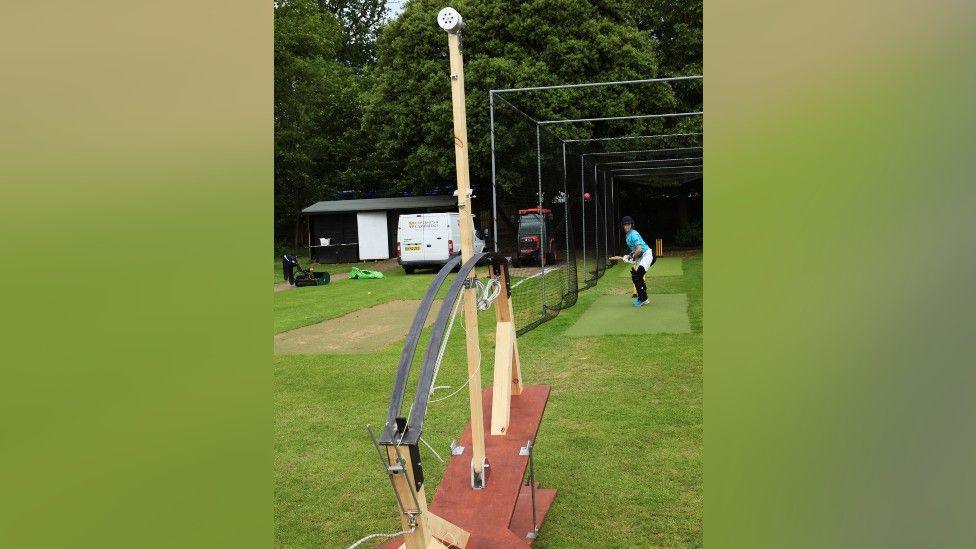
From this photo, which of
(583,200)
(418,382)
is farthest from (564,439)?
(583,200)

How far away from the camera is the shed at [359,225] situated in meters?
27.6

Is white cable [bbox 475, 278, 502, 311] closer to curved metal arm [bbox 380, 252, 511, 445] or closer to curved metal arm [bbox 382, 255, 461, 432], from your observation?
curved metal arm [bbox 380, 252, 511, 445]

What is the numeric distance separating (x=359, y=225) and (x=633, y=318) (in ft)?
56.5

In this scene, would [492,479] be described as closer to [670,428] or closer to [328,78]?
[670,428]

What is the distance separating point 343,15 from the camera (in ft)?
133

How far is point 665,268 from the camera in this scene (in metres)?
21.5

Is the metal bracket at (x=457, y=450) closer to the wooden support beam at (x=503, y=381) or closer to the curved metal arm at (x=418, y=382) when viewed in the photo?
the wooden support beam at (x=503, y=381)

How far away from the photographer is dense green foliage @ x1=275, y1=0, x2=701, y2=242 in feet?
75.7

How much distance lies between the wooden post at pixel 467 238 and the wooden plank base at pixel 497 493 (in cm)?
14

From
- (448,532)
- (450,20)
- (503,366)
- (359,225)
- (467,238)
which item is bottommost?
(448,532)

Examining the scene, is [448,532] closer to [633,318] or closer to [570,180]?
[633,318]
